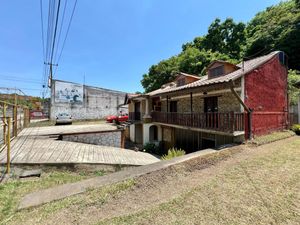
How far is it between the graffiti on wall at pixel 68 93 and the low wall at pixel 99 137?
55.5 ft

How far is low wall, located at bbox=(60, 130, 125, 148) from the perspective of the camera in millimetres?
10422

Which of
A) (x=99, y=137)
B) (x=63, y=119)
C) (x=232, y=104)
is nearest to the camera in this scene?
(x=232, y=104)

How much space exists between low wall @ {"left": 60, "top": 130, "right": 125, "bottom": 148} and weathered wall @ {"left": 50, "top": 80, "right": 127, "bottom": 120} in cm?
1477

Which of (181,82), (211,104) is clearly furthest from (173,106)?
(211,104)

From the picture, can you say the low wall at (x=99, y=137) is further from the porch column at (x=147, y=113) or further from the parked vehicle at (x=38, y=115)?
the parked vehicle at (x=38, y=115)

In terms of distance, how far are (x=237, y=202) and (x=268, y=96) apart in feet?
29.5

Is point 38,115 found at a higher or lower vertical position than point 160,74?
lower

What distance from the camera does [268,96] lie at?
9.91 meters

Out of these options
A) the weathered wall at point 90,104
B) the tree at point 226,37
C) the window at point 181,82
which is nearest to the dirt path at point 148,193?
the window at point 181,82

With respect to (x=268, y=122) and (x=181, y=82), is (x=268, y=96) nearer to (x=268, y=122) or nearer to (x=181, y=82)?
(x=268, y=122)

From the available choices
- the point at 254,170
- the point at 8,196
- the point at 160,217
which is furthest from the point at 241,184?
the point at 8,196

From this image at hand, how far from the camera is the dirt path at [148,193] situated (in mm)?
2889

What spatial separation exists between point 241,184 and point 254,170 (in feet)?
3.80

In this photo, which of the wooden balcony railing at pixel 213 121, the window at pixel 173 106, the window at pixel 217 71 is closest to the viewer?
the wooden balcony railing at pixel 213 121
